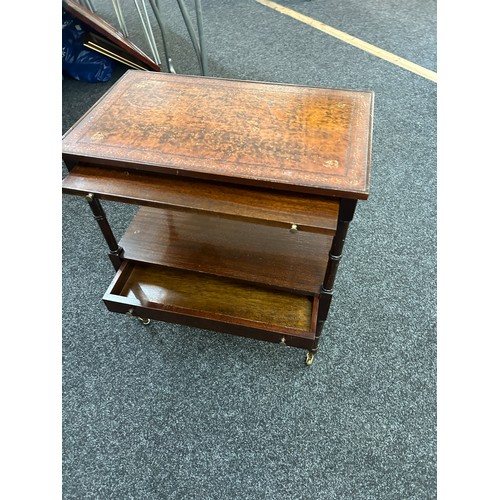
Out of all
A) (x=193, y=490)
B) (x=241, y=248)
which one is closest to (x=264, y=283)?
(x=241, y=248)

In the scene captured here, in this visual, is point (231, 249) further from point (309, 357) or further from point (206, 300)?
point (309, 357)

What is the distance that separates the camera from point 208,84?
0.92m

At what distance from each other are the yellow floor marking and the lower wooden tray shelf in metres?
1.55

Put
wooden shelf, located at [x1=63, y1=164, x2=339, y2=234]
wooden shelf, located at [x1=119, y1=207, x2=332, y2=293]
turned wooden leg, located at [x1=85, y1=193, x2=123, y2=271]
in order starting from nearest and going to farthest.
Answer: wooden shelf, located at [x1=63, y1=164, x2=339, y2=234]
turned wooden leg, located at [x1=85, y1=193, x2=123, y2=271]
wooden shelf, located at [x1=119, y1=207, x2=332, y2=293]

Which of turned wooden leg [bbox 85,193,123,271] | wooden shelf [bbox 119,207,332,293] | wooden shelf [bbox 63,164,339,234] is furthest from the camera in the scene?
wooden shelf [bbox 119,207,332,293]

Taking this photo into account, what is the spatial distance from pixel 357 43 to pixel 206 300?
1.83 metres

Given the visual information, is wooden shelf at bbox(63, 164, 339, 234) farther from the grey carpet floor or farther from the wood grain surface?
the grey carpet floor

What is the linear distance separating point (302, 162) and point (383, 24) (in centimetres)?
201

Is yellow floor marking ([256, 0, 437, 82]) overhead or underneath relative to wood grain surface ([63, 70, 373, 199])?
underneath

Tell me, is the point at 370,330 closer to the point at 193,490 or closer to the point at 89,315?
the point at 193,490

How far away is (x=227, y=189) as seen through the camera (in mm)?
751

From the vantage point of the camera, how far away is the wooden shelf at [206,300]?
2.94 feet

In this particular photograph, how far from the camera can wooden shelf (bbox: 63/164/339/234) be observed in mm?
690

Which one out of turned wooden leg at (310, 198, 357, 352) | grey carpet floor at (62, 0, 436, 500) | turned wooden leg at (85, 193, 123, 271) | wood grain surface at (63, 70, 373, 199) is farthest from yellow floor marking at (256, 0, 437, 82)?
turned wooden leg at (85, 193, 123, 271)
